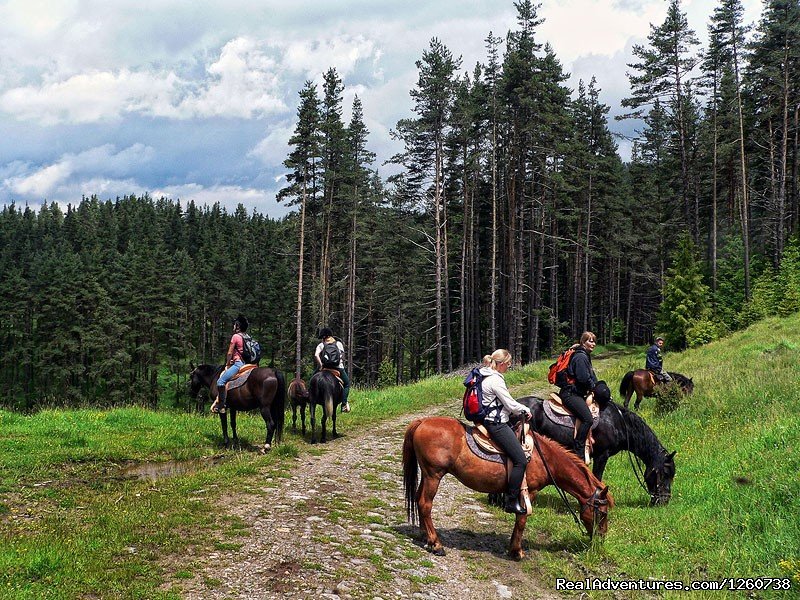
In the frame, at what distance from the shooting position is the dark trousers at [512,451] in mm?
6562

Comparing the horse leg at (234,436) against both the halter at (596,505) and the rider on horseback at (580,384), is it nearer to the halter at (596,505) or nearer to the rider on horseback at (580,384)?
the rider on horseback at (580,384)

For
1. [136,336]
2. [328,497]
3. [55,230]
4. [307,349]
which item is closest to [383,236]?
[307,349]

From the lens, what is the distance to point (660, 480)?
8742mm

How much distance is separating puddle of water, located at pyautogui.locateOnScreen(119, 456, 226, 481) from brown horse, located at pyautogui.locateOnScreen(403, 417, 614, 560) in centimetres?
485

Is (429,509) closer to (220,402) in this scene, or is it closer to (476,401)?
(476,401)

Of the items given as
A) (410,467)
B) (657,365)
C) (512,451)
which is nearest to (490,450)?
(512,451)

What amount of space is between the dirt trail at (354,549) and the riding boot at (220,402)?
268cm

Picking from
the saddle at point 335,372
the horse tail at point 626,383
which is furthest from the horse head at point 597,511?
the horse tail at point 626,383

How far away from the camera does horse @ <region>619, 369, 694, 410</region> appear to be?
1563cm

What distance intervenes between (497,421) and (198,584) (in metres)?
3.94

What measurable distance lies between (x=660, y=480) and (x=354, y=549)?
5.74 meters

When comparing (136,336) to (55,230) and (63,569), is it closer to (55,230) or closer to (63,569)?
(63,569)

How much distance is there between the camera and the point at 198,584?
16.2ft

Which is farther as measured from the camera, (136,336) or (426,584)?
(136,336)
